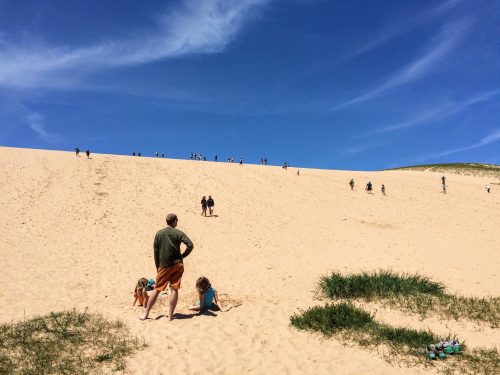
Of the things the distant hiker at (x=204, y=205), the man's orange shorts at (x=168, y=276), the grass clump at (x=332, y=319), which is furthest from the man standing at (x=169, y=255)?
the distant hiker at (x=204, y=205)

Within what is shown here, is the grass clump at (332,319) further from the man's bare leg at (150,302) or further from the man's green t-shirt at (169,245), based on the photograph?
the man's bare leg at (150,302)

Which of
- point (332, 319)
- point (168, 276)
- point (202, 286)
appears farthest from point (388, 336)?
point (168, 276)

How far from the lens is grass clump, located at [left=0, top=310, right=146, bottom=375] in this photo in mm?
6969

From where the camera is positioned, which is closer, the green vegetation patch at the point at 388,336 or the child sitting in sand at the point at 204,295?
the green vegetation patch at the point at 388,336

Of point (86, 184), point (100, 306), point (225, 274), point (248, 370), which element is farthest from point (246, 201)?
point (248, 370)

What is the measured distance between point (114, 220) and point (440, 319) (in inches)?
913

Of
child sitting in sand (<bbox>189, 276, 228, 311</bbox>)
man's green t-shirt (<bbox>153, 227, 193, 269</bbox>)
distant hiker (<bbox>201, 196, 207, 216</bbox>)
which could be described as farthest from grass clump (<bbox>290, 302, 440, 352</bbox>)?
distant hiker (<bbox>201, 196, 207, 216</bbox>)

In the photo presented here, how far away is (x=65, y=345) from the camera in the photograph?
26.2ft

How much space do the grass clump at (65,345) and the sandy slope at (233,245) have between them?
52 cm

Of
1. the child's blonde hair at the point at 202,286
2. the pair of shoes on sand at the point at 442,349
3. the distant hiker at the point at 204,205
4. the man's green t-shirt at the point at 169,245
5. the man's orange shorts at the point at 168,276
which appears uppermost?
the distant hiker at the point at 204,205

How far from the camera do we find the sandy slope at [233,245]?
8.47m

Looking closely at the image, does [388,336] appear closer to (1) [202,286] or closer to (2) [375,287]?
(2) [375,287]

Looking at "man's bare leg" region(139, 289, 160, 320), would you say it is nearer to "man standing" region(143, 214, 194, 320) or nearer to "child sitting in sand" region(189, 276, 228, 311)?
"man standing" region(143, 214, 194, 320)

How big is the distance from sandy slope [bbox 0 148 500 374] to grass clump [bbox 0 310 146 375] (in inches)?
20.6
